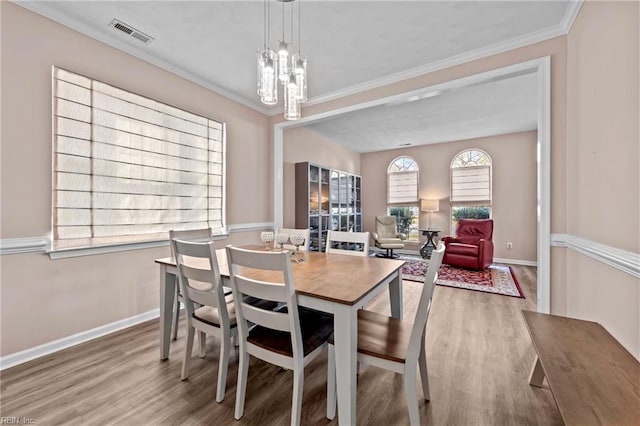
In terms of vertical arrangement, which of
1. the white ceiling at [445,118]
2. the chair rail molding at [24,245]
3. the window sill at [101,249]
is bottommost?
the window sill at [101,249]

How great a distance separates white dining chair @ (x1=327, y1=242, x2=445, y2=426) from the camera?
49.8 inches

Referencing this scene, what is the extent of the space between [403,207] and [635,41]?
18.2ft

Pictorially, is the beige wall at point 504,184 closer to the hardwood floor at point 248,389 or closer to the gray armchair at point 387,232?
the gray armchair at point 387,232

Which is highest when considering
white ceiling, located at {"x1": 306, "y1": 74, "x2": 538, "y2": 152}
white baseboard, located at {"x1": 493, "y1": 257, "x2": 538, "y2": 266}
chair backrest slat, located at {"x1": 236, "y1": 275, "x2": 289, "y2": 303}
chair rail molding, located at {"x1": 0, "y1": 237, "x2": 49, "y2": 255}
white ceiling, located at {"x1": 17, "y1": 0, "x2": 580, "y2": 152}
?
white ceiling, located at {"x1": 306, "y1": 74, "x2": 538, "y2": 152}

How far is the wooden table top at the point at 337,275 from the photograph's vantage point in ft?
4.19

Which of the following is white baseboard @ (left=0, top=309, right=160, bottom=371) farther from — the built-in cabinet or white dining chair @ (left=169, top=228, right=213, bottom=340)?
the built-in cabinet

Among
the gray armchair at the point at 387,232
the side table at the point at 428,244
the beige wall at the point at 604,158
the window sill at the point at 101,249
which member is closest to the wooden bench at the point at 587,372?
the beige wall at the point at 604,158

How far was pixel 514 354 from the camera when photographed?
2.07 m

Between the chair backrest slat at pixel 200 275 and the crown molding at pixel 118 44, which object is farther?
the crown molding at pixel 118 44

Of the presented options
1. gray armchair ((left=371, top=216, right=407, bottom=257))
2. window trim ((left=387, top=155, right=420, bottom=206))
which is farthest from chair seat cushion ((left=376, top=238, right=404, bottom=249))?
window trim ((left=387, top=155, right=420, bottom=206))

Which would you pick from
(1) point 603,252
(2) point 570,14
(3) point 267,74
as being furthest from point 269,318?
(2) point 570,14

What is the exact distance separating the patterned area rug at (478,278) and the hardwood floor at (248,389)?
4.76 feet

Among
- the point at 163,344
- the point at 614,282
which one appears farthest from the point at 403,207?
the point at 163,344

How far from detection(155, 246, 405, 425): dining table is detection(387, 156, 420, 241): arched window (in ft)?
16.2
